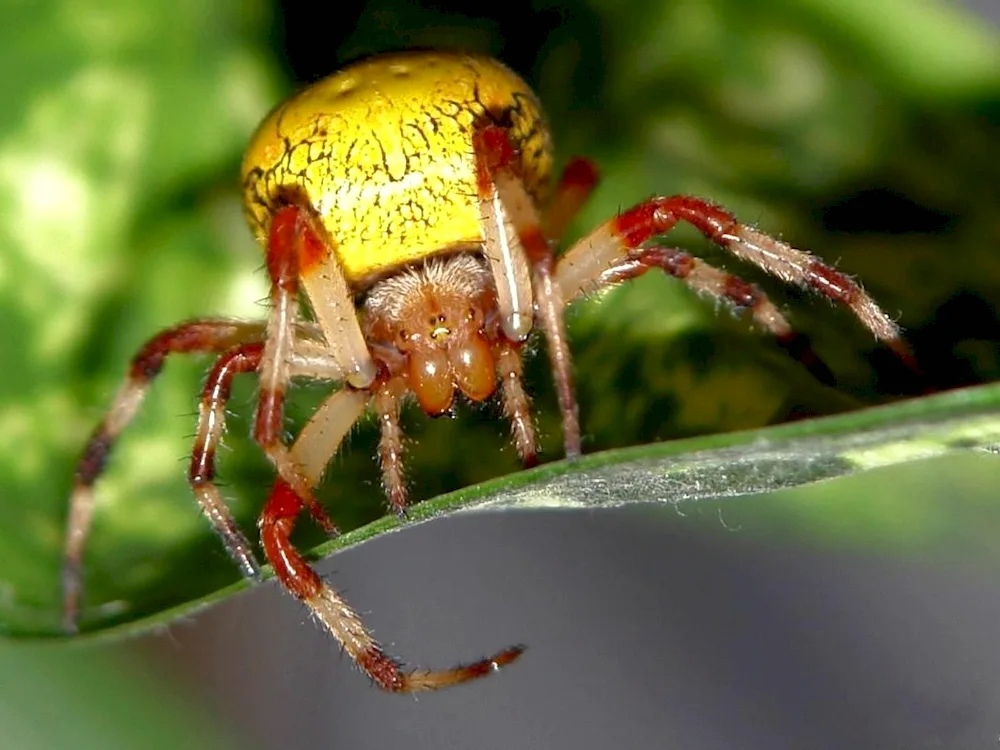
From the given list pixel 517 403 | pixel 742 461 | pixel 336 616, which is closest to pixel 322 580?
pixel 336 616

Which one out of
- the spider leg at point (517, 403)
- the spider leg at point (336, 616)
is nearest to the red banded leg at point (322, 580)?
the spider leg at point (336, 616)

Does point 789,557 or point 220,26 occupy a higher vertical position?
point 220,26

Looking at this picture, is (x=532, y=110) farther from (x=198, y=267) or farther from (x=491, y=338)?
(x=198, y=267)

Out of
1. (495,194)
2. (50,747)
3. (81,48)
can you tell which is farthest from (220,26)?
(50,747)

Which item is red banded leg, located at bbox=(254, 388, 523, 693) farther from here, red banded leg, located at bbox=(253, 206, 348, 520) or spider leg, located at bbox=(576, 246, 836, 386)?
spider leg, located at bbox=(576, 246, 836, 386)

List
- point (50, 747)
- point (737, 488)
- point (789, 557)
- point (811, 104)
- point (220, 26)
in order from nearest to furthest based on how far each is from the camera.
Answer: point (737, 488)
point (811, 104)
point (220, 26)
point (50, 747)
point (789, 557)

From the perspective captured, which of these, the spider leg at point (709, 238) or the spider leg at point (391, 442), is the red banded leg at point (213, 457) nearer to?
the spider leg at point (391, 442)
